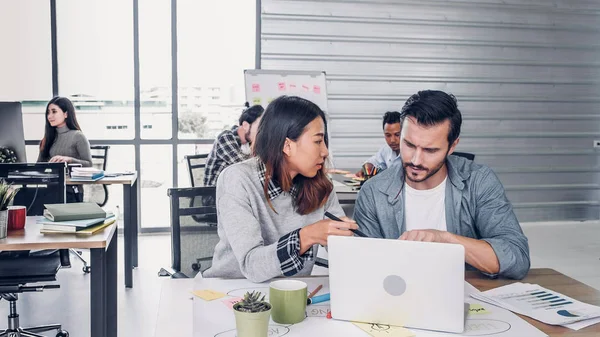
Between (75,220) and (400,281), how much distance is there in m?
1.76

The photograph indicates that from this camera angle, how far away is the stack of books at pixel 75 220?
96.4 inches

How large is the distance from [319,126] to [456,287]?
2.56 ft

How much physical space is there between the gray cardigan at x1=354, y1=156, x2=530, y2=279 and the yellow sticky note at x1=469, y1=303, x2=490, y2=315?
0.41 meters

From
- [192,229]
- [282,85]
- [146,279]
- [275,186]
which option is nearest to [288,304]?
[275,186]

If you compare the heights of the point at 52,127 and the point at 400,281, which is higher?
the point at 52,127

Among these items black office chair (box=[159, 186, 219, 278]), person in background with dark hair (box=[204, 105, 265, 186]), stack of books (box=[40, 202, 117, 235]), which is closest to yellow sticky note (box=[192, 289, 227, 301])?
black office chair (box=[159, 186, 219, 278])

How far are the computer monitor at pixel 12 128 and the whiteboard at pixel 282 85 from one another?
2.37 m

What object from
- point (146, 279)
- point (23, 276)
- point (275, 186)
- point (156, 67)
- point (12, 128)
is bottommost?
point (146, 279)

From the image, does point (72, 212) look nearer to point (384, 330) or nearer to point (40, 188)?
point (40, 188)

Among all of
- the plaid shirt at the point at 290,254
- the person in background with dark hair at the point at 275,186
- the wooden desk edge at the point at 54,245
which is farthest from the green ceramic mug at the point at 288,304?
the wooden desk edge at the point at 54,245

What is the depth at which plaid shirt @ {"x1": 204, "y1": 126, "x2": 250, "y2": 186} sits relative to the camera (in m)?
4.00

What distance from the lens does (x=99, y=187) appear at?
489 centimetres

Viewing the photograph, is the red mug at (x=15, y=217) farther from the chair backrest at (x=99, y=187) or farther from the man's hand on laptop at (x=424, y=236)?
the chair backrest at (x=99, y=187)

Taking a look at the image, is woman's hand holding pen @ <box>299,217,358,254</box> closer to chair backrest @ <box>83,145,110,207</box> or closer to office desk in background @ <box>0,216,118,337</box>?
office desk in background @ <box>0,216,118,337</box>
